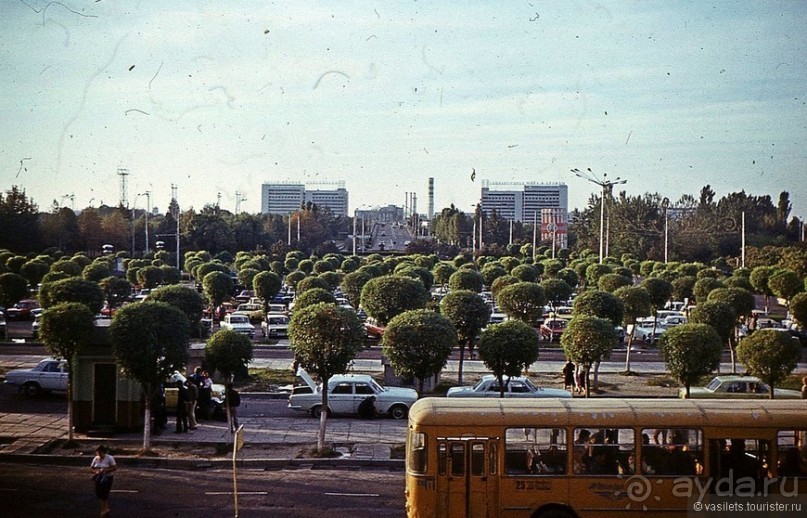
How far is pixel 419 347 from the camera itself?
62.1 ft

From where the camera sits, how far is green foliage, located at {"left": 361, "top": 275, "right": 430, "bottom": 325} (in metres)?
28.3

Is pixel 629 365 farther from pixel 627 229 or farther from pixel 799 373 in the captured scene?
pixel 627 229

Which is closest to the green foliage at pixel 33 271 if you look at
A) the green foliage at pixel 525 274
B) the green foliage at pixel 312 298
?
the green foliage at pixel 312 298

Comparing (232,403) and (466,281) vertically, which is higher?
(466,281)

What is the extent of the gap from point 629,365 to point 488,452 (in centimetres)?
1906

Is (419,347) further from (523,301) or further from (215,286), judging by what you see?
(215,286)

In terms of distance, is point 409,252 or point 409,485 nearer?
point 409,485

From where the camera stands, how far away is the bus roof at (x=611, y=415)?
11250 millimetres

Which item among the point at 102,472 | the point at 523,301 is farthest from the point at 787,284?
the point at 102,472

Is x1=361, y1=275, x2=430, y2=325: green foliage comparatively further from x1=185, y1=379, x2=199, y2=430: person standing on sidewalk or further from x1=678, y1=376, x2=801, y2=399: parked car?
x1=185, y1=379, x2=199, y2=430: person standing on sidewalk

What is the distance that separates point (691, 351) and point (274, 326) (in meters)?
21.2

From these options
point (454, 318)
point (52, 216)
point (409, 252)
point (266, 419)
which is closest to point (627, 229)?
point (409, 252)

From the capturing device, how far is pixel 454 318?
2473 centimetres

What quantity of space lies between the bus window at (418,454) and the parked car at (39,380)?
46.3 ft
